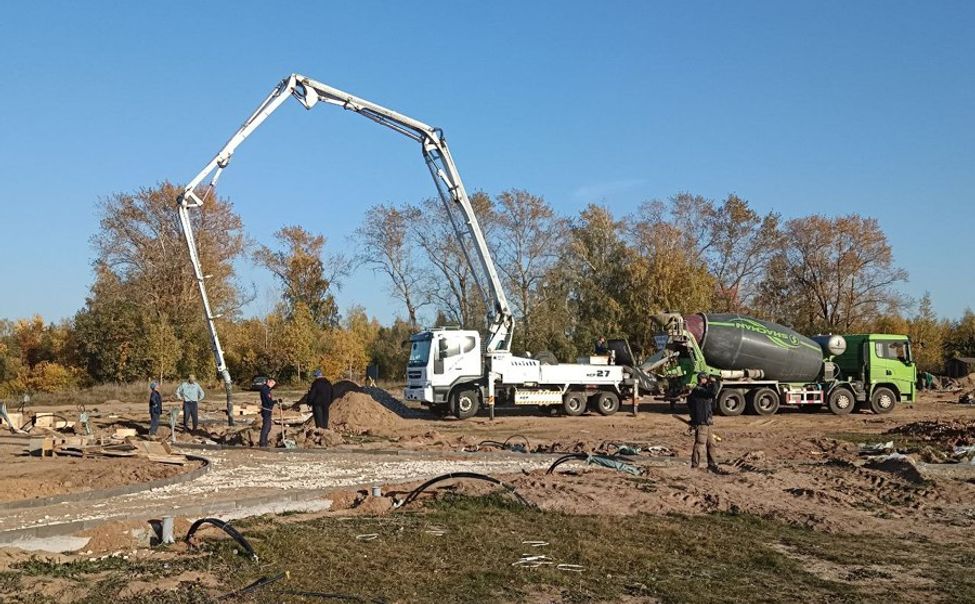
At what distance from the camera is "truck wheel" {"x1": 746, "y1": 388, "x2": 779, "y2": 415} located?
31.0 metres

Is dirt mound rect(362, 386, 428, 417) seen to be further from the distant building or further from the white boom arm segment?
the distant building

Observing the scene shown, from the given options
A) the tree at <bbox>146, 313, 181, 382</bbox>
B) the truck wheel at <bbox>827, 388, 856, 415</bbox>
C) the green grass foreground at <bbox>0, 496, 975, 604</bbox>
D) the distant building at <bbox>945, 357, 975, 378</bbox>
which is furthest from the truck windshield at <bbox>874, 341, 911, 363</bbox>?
the tree at <bbox>146, 313, 181, 382</bbox>

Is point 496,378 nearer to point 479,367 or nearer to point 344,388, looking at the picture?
point 479,367

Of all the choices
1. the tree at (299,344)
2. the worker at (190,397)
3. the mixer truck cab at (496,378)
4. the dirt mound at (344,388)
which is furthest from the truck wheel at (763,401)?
the tree at (299,344)

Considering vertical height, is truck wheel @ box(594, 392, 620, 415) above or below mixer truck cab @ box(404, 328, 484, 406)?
below

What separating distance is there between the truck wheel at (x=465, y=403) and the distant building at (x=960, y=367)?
41609 millimetres

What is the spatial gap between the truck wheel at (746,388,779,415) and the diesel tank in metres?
0.55

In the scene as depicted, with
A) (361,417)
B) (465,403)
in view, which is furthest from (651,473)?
(465,403)

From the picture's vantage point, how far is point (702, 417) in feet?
51.5

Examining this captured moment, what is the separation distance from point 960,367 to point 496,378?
42934mm

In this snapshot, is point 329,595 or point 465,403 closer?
point 329,595

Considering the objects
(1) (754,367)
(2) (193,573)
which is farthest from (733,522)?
(1) (754,367)

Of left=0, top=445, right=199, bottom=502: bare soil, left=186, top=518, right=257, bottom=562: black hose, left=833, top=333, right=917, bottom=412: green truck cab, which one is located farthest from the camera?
left=833, top=333, right=917, bottom=412: green truck cab

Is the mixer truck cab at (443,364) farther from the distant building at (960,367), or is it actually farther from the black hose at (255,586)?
the distant building at (960,367)
